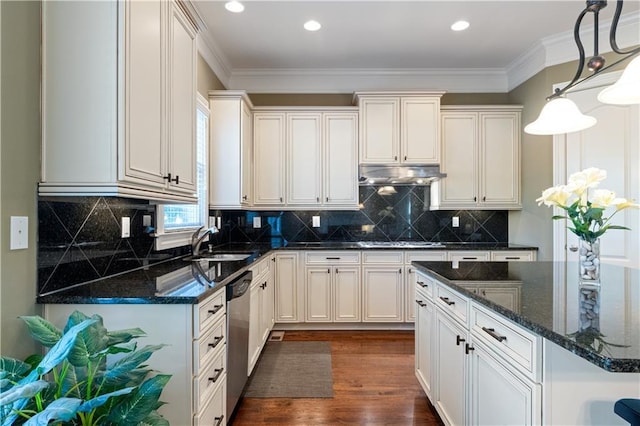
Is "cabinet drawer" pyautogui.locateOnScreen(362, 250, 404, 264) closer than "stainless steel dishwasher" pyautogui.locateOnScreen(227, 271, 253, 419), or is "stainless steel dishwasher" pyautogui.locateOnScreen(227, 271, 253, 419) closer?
"stainless steel dishwasher" pyautogui.locateOnScreen(227, 271, 253, 419)

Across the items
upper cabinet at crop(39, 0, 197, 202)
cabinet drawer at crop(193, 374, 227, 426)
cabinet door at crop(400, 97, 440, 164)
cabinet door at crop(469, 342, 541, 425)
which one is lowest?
cabinet drawer at crop(193, 374, 227, 426)

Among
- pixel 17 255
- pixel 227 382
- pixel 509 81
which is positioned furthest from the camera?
pixel 509 81

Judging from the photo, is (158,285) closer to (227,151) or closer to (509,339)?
(509,339)

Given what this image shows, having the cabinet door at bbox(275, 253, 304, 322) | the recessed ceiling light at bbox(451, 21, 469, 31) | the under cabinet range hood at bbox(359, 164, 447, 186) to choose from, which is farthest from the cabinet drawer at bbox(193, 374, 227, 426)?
the recessed ceiling light at bbox(451, 21, 469, 31)

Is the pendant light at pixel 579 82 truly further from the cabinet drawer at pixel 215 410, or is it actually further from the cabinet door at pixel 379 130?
the cabinet drawer at pixel 215 410

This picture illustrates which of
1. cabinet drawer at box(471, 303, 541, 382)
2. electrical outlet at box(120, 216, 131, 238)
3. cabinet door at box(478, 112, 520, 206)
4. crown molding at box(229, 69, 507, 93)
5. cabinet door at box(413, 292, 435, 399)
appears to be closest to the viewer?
cabinet drawer at box(471, 303, 541, 382)

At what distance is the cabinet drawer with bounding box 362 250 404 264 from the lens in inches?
145

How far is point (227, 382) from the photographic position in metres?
1.90

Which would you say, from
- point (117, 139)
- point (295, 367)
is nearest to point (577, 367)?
point (117, 139)

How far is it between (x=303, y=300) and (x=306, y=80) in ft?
8.13

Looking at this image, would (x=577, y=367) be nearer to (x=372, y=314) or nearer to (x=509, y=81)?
(x=372, y=314)

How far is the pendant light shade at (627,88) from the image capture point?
4.53ft

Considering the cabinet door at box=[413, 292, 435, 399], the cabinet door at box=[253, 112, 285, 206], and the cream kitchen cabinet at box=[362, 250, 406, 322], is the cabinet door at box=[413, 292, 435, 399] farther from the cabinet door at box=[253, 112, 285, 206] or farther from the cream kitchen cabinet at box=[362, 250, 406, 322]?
the cabinet door at box=[253, 112, 285, 206]

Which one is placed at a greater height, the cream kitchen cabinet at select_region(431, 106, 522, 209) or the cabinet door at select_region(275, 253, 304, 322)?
the cream kitchen cabinet at select_region(431, 106, 522, 209)
